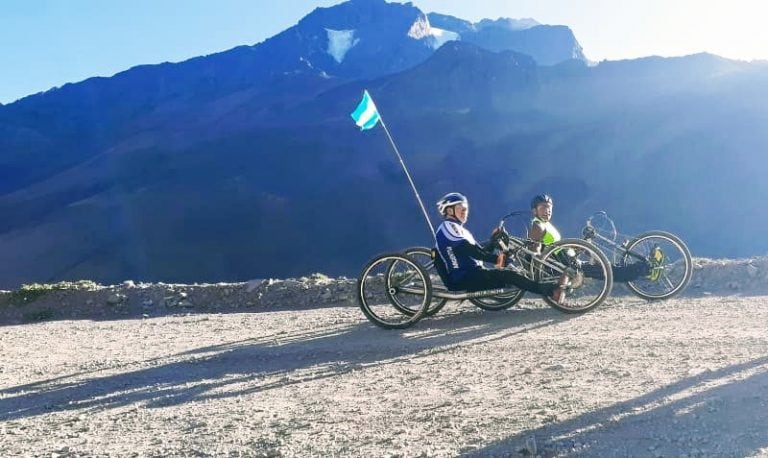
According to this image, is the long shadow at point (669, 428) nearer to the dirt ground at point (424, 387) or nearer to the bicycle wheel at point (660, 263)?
the dirt ground at point (424, 387)

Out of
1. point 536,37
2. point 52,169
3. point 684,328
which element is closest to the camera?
point 684,328

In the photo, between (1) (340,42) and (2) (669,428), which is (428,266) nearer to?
(2) (669,428)

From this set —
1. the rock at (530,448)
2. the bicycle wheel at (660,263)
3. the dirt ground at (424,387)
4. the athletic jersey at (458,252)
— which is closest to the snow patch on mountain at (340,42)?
the bicycle wheel at (660,263)

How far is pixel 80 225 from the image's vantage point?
228ft

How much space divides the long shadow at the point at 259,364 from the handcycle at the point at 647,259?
1.29 meters

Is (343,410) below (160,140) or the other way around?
below

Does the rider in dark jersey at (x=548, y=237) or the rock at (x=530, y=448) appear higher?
the rider in dark jersey at (x=548, y=237)

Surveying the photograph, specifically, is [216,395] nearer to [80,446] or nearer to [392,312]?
[80,446]

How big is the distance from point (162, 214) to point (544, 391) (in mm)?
68486

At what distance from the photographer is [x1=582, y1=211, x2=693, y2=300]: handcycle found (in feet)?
26.2

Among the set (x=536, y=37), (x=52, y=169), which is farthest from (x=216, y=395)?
(x=536, y=37)

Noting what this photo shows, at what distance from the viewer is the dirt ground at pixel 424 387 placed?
3.65 metres

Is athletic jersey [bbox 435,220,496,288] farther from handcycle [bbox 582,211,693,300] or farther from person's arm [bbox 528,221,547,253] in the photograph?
handcycle [bbox 582,211,693,300]

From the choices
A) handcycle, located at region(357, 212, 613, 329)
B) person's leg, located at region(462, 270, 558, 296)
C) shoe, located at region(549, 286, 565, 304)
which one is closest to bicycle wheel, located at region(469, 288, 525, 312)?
handcycle, located at region(357, 212, 613, 329)
